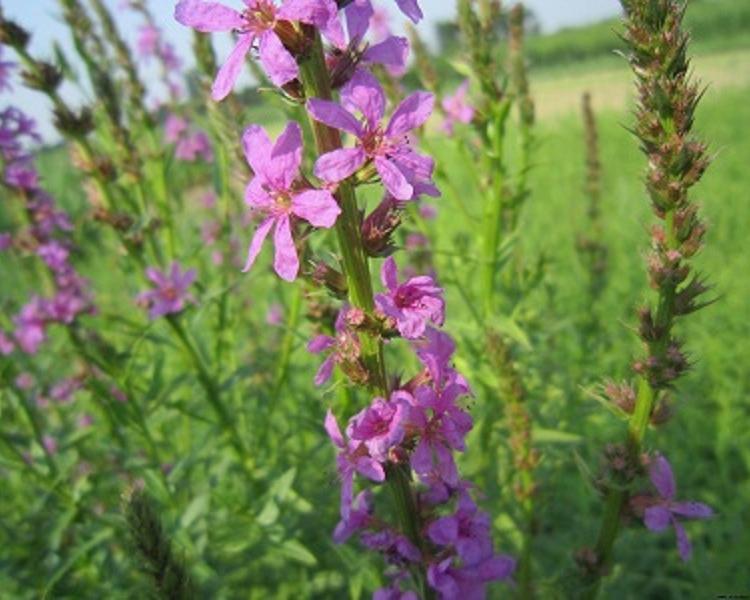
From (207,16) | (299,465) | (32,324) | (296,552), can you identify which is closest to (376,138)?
(207,16)

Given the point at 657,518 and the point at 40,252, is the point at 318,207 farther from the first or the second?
the point at 40,252

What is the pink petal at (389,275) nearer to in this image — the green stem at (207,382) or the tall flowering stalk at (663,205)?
the tall flowering stalk at (663,205)

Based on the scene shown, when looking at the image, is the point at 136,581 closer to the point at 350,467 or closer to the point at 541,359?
the point at 350,467

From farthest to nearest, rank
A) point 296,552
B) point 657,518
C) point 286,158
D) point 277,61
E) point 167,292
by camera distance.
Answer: point 167,292 → point 296,552 → point 657,518 → point 286,158 → point 277,61

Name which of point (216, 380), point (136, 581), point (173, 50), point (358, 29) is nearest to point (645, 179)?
point (358, 29)

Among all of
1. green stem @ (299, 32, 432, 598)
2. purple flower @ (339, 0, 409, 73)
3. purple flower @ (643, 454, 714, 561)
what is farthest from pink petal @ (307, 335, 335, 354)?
purple flower @ (643, 454, 714, 561)

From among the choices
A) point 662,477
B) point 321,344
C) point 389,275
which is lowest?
point 662,477

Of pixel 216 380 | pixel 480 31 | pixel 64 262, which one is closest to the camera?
pixel 480 31
